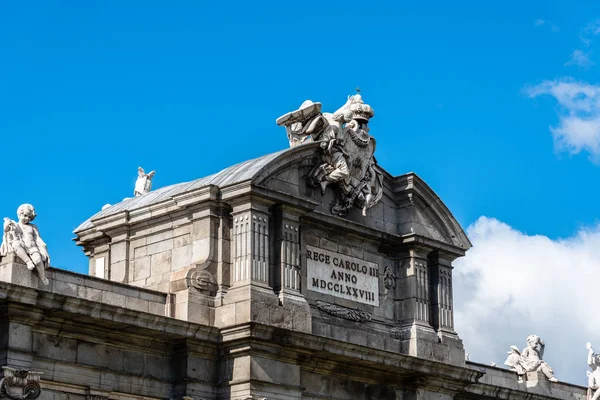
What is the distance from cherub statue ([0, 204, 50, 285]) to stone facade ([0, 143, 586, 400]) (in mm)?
286

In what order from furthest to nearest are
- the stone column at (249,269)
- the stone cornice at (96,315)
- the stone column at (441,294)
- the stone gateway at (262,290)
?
1. the stone column at (441,294)
2. the stone column at (249,269)
3. the stone gateway at (262,290)
4. the stone cornice at (96,315)

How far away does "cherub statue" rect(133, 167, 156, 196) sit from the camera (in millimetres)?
39478

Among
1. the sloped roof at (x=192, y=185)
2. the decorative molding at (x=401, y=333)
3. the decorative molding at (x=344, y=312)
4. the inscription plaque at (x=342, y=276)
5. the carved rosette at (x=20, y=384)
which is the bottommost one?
the carved rosette at (x=20, y=384)

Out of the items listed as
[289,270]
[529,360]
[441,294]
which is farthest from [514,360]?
[289,270]

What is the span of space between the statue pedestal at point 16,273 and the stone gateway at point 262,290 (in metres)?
0.05

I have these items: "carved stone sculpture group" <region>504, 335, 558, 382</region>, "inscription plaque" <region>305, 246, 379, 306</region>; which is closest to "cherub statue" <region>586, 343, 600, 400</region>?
"carved stone sculpture group" <region>504, 335, 558, 382</region>

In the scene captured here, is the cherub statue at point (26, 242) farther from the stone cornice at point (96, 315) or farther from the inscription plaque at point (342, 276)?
the inscription plaque at point (342, 276)

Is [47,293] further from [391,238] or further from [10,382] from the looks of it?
[391,238]

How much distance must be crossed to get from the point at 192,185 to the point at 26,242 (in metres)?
6.46

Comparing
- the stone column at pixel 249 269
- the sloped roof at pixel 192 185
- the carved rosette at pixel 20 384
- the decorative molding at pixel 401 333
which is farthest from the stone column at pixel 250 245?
the carved rosette at pixel 20 384

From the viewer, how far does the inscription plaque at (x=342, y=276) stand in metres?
36.6

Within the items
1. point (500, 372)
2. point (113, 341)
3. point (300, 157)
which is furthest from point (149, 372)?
point (500, 372)

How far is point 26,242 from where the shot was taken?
104ft

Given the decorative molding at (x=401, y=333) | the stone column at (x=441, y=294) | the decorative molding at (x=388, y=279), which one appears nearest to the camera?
the decorative molding at (x=401, y=333)
